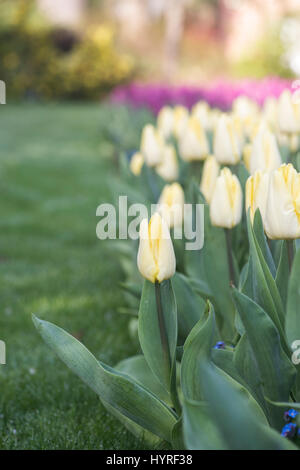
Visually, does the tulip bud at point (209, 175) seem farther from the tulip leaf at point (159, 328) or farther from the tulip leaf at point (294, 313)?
the tulip leaf at point (294, 313)

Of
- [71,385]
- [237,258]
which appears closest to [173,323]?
[237,258]

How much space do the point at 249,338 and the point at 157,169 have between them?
1.77 meters

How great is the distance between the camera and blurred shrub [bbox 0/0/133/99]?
17.3m

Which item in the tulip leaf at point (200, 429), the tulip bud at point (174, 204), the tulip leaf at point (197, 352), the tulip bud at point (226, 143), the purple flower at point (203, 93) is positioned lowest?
the tulip leaf at point (200, 429)

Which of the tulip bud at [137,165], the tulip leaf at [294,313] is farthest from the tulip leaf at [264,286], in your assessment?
the tulip bud at [137,165]

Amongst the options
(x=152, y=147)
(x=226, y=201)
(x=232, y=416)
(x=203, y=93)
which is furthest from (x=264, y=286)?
(x=203, y=93)

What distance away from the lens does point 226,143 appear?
7.43 feet

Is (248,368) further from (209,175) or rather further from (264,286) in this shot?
(209,175)

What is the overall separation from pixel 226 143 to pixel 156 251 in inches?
39.7

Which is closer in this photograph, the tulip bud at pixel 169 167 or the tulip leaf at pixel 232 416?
the tulip leaf at pixel 232 416

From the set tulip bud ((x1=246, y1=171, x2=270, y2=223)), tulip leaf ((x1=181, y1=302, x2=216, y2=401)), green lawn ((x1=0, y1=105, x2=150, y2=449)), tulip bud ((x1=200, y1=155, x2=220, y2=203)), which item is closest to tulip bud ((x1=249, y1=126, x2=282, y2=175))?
tulip bud ((x1=200, y1=155, x2=220, y2=203))

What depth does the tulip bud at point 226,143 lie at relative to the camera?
225 centimetres

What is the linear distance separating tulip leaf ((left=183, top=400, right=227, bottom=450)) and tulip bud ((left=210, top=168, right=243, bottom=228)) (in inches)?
31.5

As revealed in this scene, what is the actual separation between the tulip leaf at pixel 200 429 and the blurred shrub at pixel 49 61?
17.6 meters
